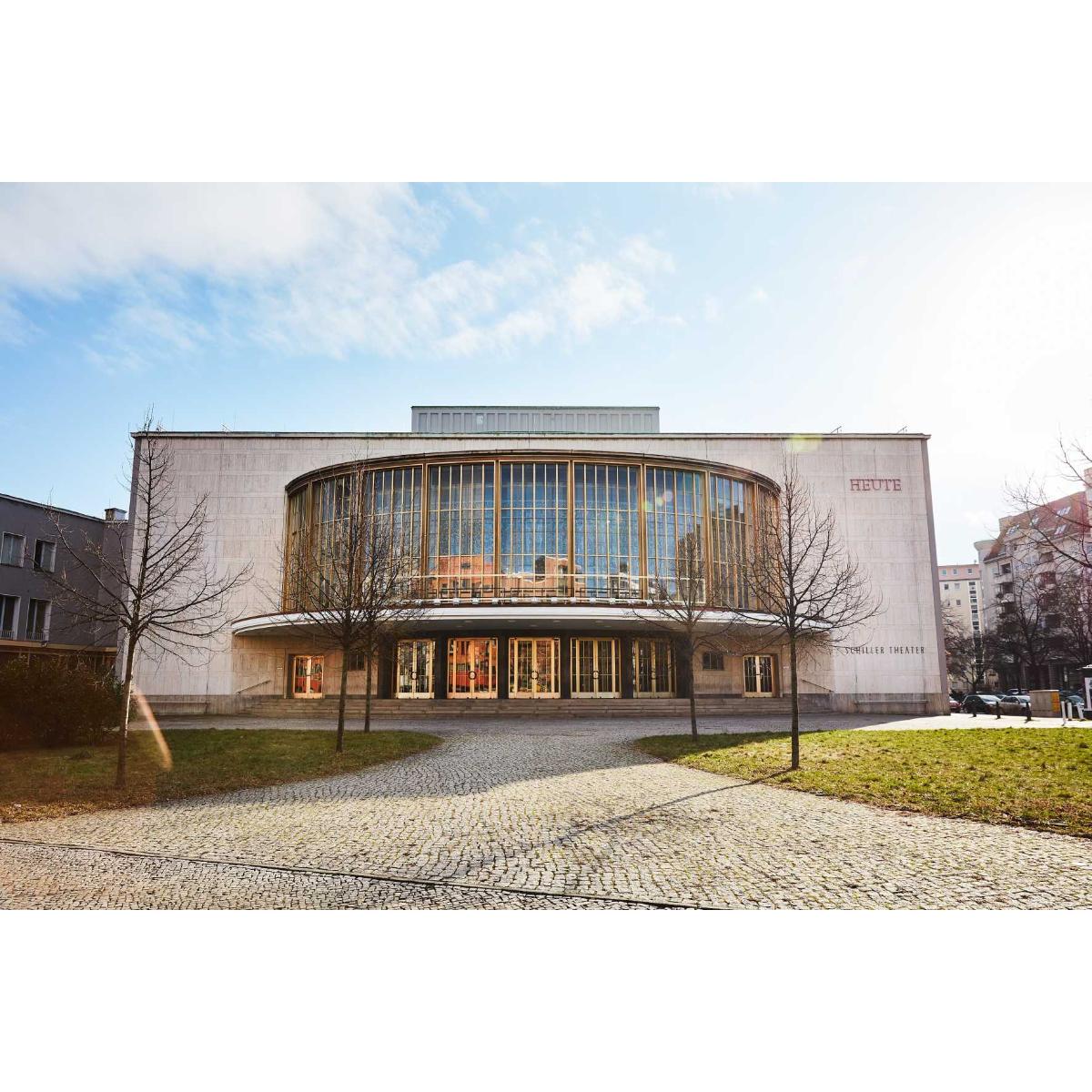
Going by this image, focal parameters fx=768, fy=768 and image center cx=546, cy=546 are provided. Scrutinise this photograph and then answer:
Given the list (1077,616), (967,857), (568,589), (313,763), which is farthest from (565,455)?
(1077,616)

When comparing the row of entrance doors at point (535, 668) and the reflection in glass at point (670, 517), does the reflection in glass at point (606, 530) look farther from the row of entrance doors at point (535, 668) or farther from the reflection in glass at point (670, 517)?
the row of entrance doors at point (535, 668)

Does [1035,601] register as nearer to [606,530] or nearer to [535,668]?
[606,530]

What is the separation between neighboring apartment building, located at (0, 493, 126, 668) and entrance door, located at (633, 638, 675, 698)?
25494 millimetres

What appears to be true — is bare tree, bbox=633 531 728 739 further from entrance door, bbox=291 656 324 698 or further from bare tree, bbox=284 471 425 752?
entrance door, bbox=291 656 324 698

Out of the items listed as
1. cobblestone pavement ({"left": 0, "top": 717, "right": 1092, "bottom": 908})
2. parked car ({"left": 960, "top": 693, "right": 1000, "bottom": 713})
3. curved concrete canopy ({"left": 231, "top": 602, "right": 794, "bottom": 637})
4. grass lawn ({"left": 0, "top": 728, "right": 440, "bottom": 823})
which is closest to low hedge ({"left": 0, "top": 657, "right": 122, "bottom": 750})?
grass lawn ({"left": 0, "top": 728, "right": 440, "bottom": 823})

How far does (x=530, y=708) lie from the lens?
96.9 feet

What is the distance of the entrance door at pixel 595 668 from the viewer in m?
32.8

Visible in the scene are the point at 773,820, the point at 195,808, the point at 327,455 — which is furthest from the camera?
the point at 327,455

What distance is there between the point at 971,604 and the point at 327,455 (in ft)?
430

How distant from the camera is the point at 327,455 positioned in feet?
127

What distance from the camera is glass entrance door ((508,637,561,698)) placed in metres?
32.5

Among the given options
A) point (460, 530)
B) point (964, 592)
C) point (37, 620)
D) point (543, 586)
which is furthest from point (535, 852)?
point (964, 592)

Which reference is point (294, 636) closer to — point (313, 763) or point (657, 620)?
point (657, 620)

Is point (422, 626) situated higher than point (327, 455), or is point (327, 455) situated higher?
point (327, 455)
